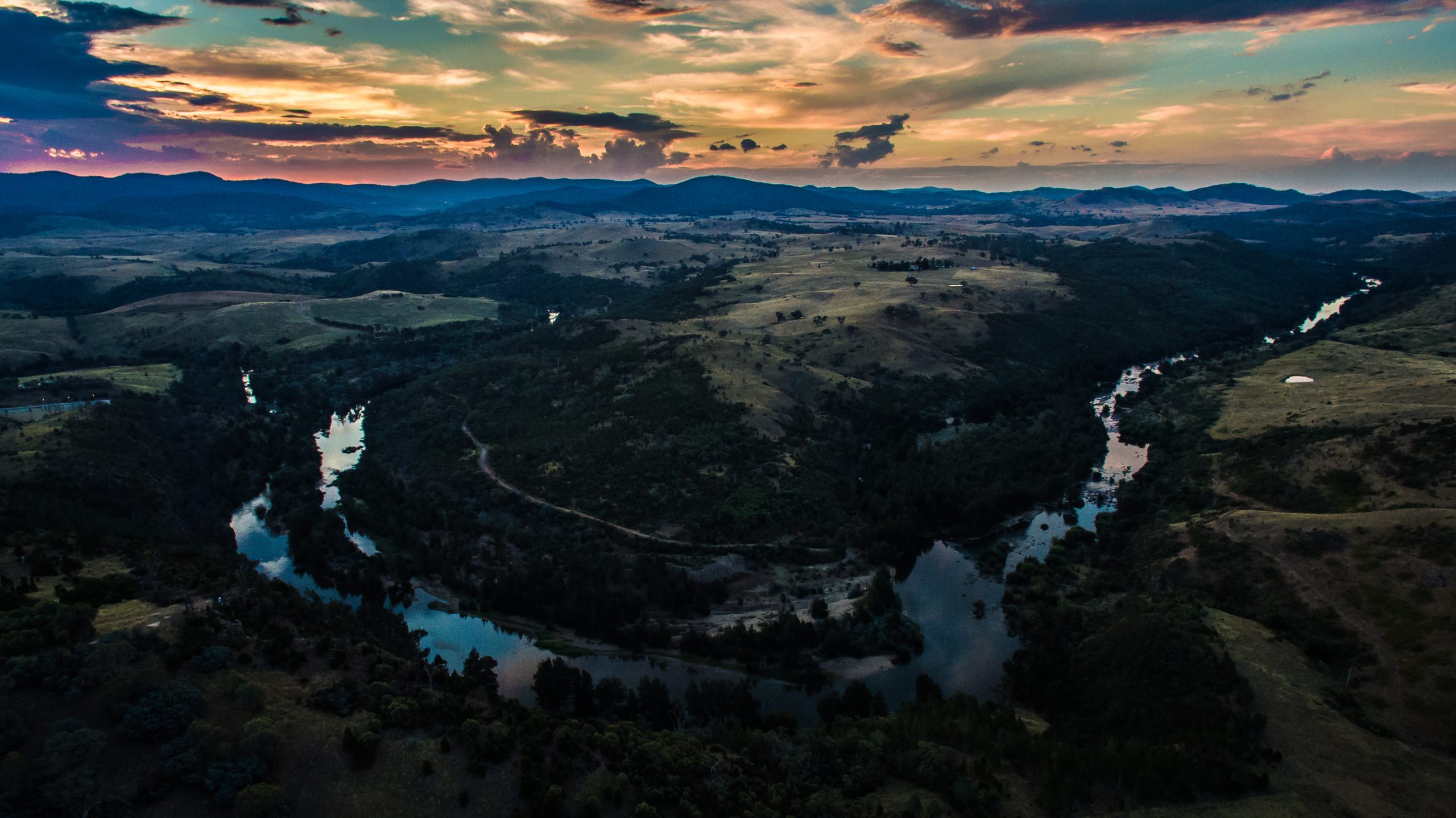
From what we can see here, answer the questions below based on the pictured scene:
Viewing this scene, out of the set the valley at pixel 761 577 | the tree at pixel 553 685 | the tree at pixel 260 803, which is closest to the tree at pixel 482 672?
the valley at pixel 761 577

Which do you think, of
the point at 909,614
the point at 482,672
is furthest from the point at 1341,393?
the point at 482,672

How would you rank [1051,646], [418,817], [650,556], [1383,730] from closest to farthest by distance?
[418,817]
[1383,730]
[1051,646]
[650,556]

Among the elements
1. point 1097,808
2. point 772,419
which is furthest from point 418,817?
point 772,419

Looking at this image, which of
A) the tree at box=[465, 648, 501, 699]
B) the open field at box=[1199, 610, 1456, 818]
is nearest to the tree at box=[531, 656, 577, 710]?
the tree at box=[465, 648, 501, 699]

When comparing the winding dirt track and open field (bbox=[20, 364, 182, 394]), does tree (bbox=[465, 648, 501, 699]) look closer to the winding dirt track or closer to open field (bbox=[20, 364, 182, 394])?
the winding dirt track

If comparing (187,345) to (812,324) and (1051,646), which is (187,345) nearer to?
(812,324)
